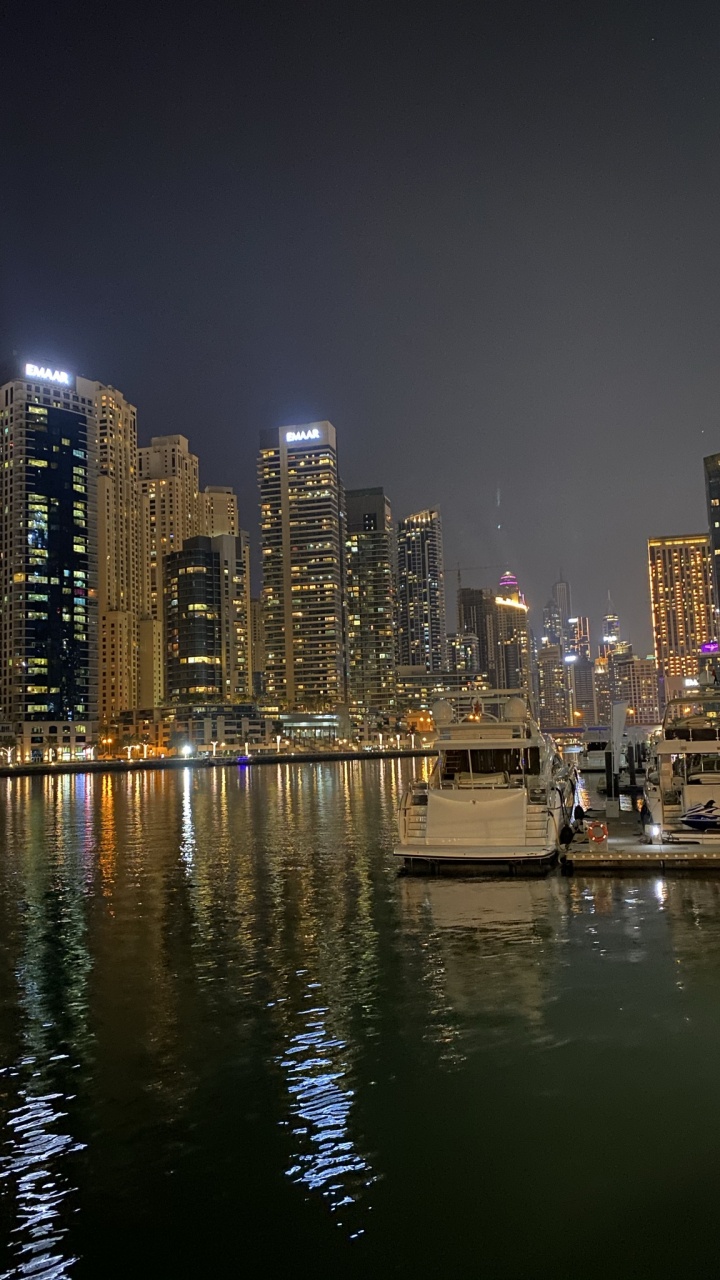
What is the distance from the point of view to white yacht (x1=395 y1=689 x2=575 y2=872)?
29.1m

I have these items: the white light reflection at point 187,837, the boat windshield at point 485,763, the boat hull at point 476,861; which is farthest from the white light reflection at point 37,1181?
A: the white light reflection at point 187,837

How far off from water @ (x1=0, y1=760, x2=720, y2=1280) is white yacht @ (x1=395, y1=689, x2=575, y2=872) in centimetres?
377

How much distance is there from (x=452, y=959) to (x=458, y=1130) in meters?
7.96

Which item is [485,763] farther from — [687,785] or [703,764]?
[703,764]

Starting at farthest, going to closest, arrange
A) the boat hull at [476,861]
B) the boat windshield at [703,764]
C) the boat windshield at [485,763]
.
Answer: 1. the boat windshield at [703,764]
2. the boat windshield at [485,763]
3. the boat hull at [476,861]

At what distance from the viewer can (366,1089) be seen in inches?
469

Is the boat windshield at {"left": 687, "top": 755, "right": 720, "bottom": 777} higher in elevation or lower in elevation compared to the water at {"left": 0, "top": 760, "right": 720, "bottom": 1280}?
higher

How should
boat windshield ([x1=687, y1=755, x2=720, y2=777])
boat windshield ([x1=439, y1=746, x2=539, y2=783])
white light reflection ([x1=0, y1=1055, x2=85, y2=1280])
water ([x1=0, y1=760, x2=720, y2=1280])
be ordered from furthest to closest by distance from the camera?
boat windshield ([x1=687, y1=755, x2=720, y2=777]) < boat windshield ([x1=439, y1=746, x2=539, y2=783]) < water ([x1=0, y1=760, x2=720, y2=1280]) < white light reflection ([x1=0, y1=1055, x2=85, y2=1280])

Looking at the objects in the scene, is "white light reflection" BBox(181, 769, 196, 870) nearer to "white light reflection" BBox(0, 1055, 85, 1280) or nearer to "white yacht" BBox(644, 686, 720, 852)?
"white yacht" BBox(644, 686, 720, 852)

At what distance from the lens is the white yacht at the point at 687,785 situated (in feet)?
99.6

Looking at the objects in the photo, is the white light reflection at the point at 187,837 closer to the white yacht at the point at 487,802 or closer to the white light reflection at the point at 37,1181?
the white yacht at the point at 487,802

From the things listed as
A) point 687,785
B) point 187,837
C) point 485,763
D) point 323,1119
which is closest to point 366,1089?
point 323,1119

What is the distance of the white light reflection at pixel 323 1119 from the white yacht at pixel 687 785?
738 inches

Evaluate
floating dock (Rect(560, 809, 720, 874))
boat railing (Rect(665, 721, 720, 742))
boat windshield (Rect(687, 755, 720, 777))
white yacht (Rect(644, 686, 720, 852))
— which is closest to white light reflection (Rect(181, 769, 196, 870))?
Result: floating dock (Rect(560, 809, 720, 874))
